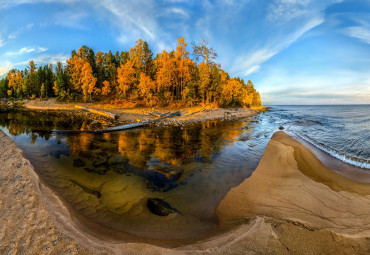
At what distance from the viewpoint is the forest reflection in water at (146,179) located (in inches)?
168

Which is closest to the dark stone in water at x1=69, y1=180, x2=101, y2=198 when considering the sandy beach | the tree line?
the sandy beach

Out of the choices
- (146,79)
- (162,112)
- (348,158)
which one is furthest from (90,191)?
(146,79)

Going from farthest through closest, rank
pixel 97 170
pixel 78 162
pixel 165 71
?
1. pixel 165 71
2. pixel 78 162
3. pixel 97 170

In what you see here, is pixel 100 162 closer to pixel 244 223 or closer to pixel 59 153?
pixel 59 153

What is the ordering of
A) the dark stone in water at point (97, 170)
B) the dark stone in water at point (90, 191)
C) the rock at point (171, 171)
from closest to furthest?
1. the dark stone in water at point (90, 191)
2. the rock at point (171, 171)
3. the dark stone in water at point (97, 170)

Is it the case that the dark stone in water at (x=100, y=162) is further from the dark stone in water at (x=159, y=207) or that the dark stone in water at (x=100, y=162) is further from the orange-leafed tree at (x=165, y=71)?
the orange-leafed tree at (x=165, y=71)

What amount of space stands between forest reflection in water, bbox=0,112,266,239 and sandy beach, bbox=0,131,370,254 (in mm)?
468

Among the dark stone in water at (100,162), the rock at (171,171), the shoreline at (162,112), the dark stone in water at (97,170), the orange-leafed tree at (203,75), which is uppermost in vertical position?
the orange-leafed tree at (203,75)

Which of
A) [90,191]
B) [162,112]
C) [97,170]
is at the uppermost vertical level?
[162,112]

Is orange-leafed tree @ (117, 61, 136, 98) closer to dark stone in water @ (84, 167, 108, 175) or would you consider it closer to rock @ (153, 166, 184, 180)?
dark stone in water @ (84, 167, 108, 175)

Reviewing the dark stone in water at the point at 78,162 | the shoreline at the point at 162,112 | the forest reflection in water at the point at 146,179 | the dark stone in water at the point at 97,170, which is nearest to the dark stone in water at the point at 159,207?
the forest reflection in water at the point at 146,179

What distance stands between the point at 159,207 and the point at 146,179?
2.21 metres

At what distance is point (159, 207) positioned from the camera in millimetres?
4605

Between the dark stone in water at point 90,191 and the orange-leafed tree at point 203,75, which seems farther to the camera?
the orange-leafed tree at point 203,75
